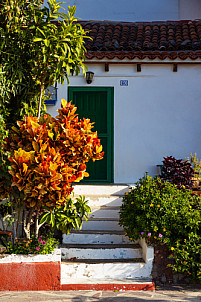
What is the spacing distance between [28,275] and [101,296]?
107cm

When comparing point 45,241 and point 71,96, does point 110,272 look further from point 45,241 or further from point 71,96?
point 71,96

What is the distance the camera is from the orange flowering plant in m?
5.12

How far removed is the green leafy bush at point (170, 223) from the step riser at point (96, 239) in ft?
1.77

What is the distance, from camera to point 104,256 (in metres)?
6.29

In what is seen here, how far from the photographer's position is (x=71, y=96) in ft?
31.6

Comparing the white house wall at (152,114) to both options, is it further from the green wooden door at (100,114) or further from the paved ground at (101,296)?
the paved ground at (101,296)

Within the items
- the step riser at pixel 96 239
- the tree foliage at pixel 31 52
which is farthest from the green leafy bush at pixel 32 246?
the tree foliage at pixel 31 52

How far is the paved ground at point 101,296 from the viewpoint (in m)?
5.14

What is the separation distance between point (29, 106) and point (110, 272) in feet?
9.45

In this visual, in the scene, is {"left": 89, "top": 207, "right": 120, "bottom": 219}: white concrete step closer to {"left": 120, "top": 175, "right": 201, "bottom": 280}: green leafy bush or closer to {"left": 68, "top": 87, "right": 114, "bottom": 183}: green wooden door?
{"left": 120, "top": 175, "right": 201, "bottom": 280}: green leafy bush

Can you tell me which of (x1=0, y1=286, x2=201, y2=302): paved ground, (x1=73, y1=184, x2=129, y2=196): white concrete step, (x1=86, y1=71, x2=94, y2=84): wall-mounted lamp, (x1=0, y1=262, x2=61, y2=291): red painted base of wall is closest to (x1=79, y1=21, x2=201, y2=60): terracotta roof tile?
(x1=86, y1=71, x2=94, y2=84): wall-mounted lamp

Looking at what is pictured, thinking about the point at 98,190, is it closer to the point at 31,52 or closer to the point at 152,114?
the point at 152,114

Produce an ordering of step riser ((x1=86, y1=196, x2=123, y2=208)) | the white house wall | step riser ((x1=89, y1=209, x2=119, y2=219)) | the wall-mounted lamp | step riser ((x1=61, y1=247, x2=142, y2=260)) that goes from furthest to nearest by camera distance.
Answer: the white house wall → the wall-mounted lamp → step riser ((x1=86, y1=196, x2=123, y2=208)) → step riser ((x1=89, y1=209, x2=119, y2=219)) → step riser ((x1=61, y1=247, x2=142, y2=260))

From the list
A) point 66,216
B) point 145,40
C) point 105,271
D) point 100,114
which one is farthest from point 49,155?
point 145,40
